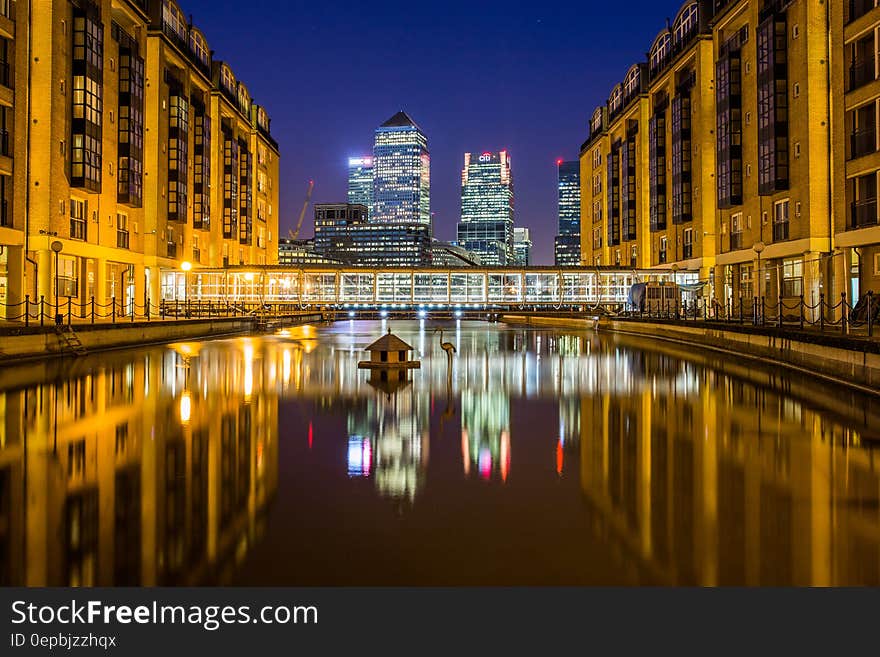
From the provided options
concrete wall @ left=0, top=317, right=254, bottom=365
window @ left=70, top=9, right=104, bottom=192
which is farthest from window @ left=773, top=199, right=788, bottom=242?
window @ left=70, top=9, right=104, bottom=192

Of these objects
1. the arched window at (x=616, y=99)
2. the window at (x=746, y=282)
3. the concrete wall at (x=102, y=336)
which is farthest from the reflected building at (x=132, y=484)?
the arched window at (x=616, y=99)

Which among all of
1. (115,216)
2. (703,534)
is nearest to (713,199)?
(115,216)

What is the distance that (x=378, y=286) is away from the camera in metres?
67.8

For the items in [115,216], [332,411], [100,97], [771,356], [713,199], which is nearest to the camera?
[332,411]

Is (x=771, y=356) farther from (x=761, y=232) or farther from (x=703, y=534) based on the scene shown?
(x=761, y=232)

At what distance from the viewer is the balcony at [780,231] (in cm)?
4478

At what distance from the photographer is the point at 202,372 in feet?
67.5

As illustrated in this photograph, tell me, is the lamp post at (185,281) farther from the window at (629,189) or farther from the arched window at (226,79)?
the window at (629,189)

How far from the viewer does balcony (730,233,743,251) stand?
170 ft

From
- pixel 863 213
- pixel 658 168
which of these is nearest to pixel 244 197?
pixel 658 168

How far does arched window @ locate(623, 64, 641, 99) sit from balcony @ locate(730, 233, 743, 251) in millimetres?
24616

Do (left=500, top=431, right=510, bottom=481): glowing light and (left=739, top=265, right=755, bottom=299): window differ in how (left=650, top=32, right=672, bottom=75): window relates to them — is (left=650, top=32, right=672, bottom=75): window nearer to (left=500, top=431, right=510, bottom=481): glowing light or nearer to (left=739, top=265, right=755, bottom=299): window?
(left=739, top=265, right=755, bottom=299): window

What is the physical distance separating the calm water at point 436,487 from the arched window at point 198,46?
56002 mm

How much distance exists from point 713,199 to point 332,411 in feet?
167
